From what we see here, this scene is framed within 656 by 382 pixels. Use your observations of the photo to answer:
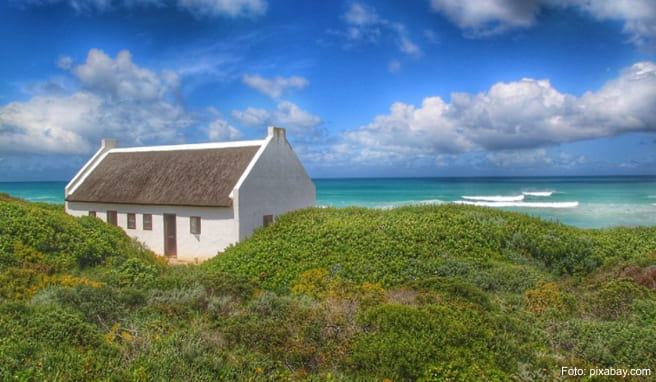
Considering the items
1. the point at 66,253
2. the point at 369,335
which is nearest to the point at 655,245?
the point at 369,335

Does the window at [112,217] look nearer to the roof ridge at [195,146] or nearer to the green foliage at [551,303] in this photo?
the roof ridge at [195,146]

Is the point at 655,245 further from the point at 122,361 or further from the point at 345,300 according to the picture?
the point at 122,361

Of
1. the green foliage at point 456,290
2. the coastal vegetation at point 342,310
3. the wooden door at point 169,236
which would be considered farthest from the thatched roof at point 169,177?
the green foliage at point 456,290

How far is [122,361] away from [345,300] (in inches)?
159

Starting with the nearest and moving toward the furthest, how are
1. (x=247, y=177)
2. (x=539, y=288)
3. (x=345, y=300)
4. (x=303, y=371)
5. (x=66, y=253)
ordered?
(x=303, y=371), (x=345, y=300), (x=539, y=288), (x=66, y=253), (x=247, y=177)

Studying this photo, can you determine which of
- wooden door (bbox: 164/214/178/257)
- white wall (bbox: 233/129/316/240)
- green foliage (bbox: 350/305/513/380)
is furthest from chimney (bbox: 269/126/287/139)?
green foliage (bbox: 350/305/513/380)

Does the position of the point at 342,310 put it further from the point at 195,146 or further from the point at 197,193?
the point at 195,146

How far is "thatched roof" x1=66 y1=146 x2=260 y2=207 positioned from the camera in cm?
1891

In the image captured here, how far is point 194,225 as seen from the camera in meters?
18.8

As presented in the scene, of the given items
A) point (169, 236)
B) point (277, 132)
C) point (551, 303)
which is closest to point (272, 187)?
point (277, 132)

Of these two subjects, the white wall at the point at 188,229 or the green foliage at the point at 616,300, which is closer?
the green foliage at the point at 616,300

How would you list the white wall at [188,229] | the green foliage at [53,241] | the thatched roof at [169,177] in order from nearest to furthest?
1. the green foliage at [53,241]
2. the white wall at [188,229]
3. the thatched roof at [169,177]

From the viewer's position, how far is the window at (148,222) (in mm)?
20297

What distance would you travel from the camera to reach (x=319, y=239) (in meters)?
14.7
